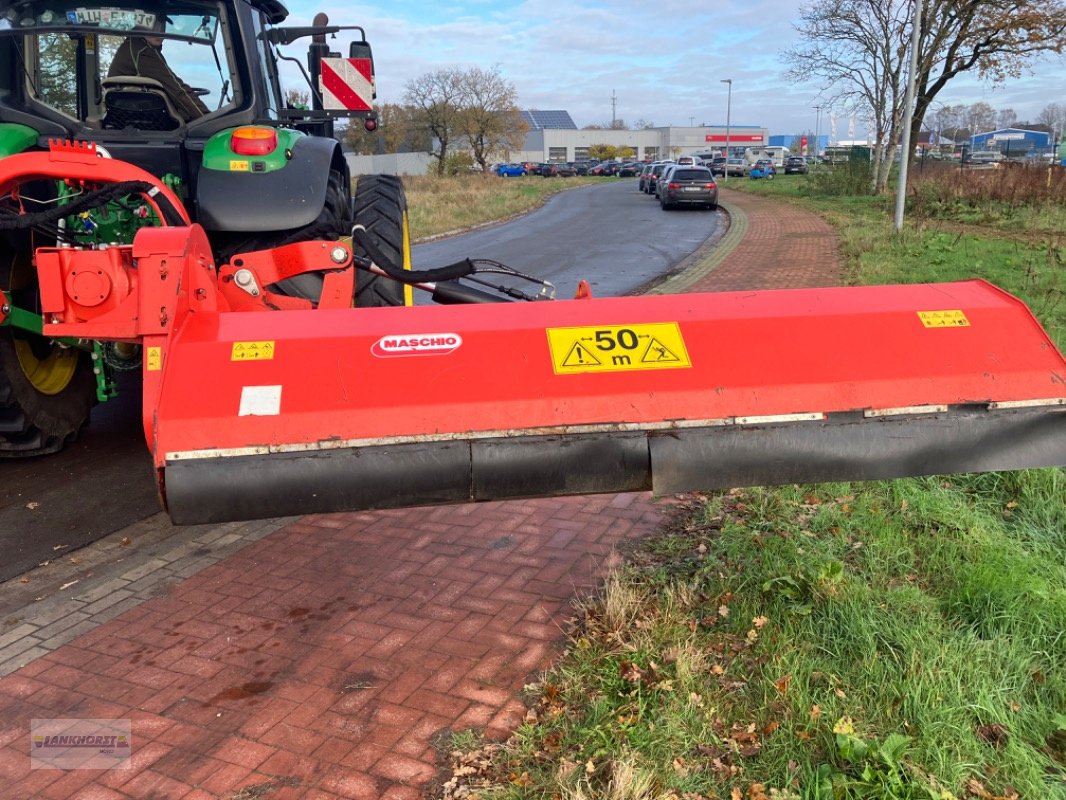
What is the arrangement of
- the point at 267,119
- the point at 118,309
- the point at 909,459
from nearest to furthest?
the point at 909,459 → the point at 118,309 → the point at 267,119

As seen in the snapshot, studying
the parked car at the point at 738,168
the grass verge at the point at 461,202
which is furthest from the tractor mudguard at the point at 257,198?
the parked car at the point at 738,168

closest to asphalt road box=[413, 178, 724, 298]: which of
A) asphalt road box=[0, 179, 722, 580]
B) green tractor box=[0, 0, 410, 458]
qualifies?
asphalt road box=[0, 179, 722, 580]

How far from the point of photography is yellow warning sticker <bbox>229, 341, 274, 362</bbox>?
271 centimetres

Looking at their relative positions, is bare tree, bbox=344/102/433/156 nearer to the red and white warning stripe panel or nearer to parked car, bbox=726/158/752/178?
parked car, bbox=726/158/752/178

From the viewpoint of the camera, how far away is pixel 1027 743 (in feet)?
8.26

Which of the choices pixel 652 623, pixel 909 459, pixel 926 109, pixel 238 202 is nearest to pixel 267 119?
pixel 238 202

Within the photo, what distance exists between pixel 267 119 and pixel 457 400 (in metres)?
3.24

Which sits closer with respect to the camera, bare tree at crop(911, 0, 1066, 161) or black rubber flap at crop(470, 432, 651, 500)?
black rubber flap at crop(470, 432, 651, 500)

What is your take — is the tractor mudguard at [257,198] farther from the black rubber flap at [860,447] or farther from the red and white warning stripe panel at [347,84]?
the black rubber flap at [860,447]

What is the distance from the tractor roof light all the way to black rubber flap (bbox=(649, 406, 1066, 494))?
2821 mm

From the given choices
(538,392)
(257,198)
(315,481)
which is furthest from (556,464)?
(257,198)

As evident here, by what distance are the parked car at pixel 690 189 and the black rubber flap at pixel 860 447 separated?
23929 mm

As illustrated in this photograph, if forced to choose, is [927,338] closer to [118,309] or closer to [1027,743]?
[1027,743]

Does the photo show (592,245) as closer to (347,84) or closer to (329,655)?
(347,84)
